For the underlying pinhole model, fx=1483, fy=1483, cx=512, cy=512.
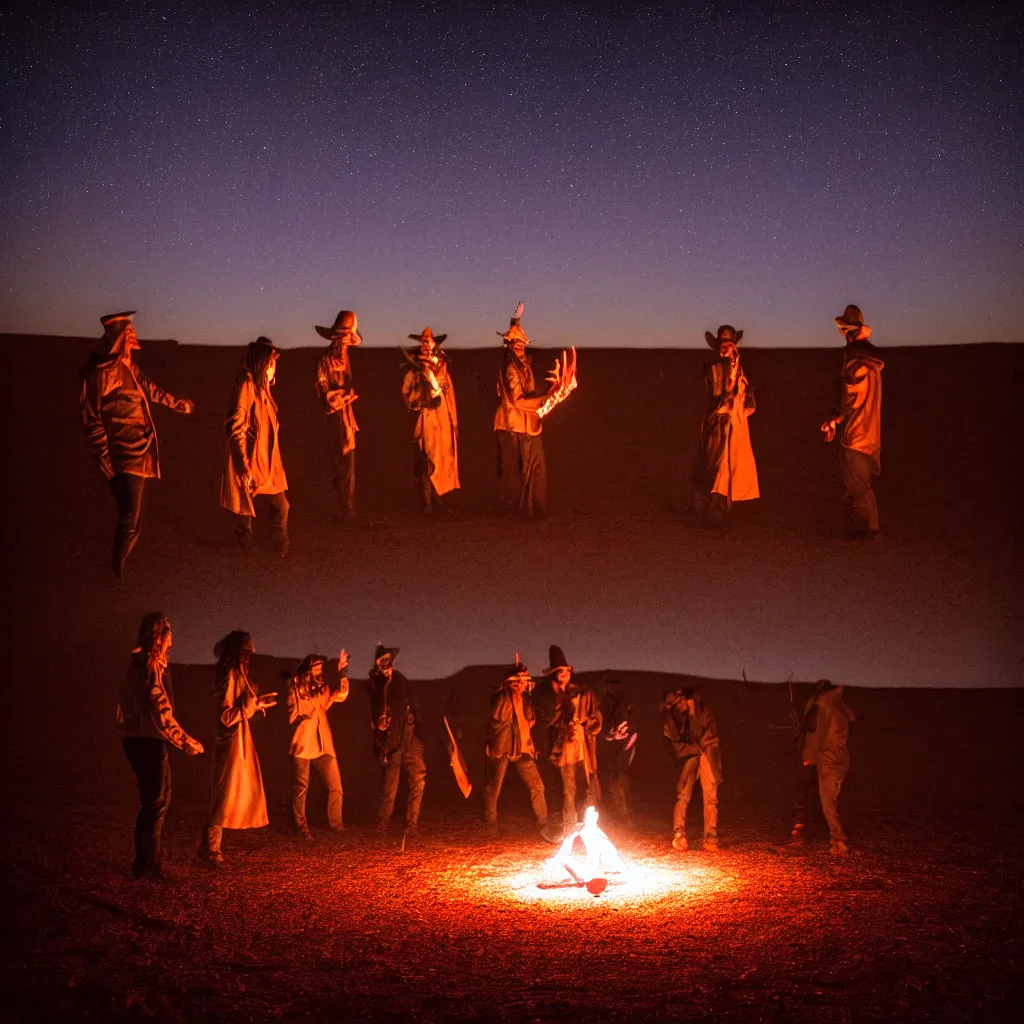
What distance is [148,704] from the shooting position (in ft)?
32.0

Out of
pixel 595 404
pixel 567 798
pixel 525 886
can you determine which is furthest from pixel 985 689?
pixel 595 404

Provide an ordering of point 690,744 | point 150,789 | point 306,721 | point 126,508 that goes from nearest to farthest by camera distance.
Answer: point 150,789
point 306,721
point 690,744
point 126,508

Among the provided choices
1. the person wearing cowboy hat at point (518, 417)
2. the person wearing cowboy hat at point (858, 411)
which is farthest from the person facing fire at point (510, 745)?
the person wearing cowboy hat at point (858, 411)

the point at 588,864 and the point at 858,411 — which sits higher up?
the point at 858,411

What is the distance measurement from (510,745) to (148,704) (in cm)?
336

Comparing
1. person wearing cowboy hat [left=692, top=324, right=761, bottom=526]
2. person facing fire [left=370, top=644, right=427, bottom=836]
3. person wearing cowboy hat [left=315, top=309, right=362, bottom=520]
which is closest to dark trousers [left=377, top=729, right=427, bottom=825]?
person facing fire [left=370, top=644, right=427, bottom=836]

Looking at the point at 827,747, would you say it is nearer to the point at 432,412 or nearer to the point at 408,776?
the point at 408,776

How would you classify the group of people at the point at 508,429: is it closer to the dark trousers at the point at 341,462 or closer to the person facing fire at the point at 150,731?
the dark trousers at the point at 341,462

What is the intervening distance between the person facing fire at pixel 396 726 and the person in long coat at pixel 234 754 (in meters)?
1.22

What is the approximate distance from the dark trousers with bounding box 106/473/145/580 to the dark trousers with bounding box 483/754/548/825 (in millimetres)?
4028

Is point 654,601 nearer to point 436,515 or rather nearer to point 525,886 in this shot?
point 436,515

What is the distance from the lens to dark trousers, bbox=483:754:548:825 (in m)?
12.0

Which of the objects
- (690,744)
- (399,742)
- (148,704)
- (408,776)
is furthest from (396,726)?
(148,704)

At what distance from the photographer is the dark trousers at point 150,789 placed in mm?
9859
